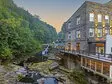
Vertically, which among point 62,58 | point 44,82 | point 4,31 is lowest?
point 44,82

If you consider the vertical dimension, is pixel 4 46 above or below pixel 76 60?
above

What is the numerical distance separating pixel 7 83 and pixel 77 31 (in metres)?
18.8

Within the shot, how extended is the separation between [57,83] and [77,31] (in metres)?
13.6

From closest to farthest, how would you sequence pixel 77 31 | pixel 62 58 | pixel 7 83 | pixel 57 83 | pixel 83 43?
pixel 7 83 → pixel 57 83 → pixel 83 43 → pixel 77 31 → pixel 62 58

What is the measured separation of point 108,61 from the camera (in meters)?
16.7

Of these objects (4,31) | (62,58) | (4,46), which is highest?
(4,31)

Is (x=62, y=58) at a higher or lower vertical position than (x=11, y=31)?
lower

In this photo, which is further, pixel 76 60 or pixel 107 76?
pixel 76 60

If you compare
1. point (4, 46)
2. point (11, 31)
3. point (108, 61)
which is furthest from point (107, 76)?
point (11, 31)

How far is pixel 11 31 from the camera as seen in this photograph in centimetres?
3453

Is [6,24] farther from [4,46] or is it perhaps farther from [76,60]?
→ [76,60]

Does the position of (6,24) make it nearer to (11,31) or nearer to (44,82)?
(11,31)

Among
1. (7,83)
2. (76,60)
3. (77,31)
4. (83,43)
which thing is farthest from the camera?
(77,31)

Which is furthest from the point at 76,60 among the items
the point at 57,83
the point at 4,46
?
the point at 4,46
